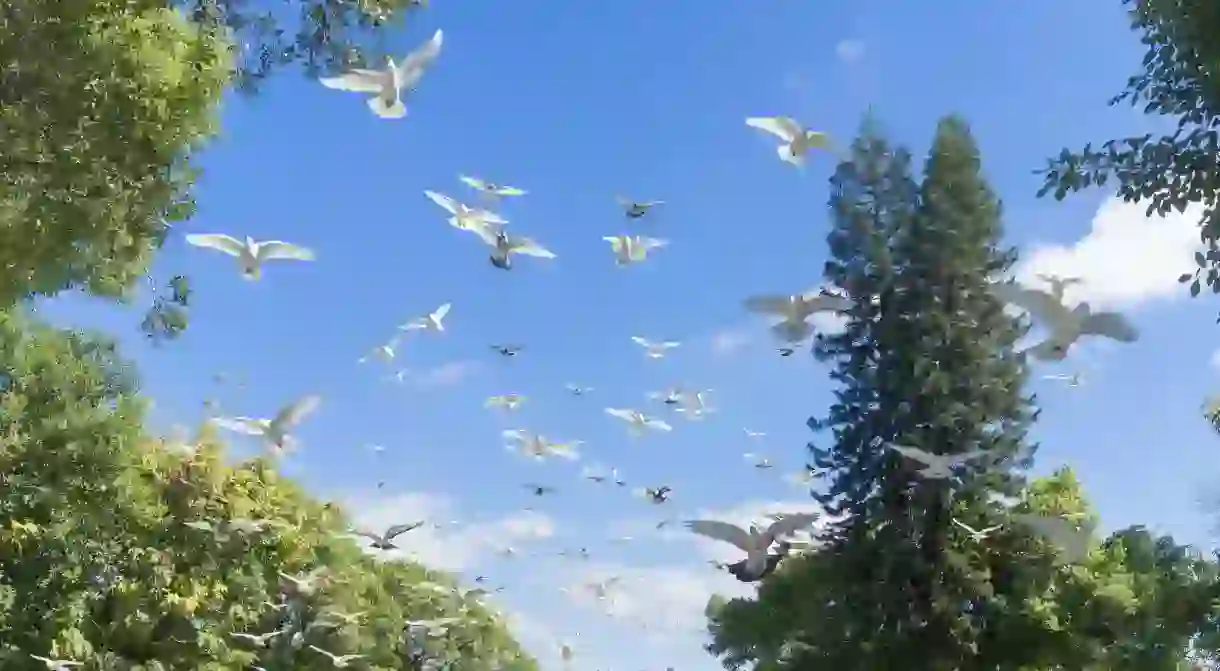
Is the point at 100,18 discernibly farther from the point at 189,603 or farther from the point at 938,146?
the point at 938,146

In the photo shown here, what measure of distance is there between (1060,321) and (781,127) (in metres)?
3.25

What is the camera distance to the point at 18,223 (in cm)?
769

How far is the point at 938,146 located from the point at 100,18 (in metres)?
21.3

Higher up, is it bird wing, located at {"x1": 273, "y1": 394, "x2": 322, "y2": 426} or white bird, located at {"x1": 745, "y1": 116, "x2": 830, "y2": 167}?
white bird, located at {"x1": 745, "y1": 116, "x2": 830, "y2": 167}

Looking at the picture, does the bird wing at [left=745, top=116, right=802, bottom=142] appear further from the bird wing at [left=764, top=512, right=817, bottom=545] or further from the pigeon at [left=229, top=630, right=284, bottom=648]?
the pigeon at [left=229, top=630, right=284, bottom=648]

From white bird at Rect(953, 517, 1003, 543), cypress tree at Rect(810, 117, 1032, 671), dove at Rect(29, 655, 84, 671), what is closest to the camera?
white bird at Rect(953, 517, 1003, 543)

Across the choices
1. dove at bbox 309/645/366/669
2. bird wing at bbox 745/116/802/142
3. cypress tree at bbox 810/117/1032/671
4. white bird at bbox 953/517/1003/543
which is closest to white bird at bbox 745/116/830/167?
bird wing at bbox 745/116/802/142

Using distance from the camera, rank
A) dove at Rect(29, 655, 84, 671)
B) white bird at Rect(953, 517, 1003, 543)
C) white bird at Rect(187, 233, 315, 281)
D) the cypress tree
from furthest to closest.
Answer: the cypress tree → dove at Rect(29, 655, 84, 671) → white bird at Rect(953, 517, 1003, 543) → white bird at Rect(187, 233, 315, 281)

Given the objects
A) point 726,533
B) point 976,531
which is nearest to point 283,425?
point 726,533

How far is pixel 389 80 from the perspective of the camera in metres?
8.88

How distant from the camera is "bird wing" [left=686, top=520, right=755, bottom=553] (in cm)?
1184

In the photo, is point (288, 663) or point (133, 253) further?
point (288, 663)

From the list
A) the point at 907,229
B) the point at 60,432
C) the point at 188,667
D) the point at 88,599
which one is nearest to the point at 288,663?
the point at 188,667

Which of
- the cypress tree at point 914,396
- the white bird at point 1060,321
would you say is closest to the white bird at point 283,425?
the white bird at point 1060,321
